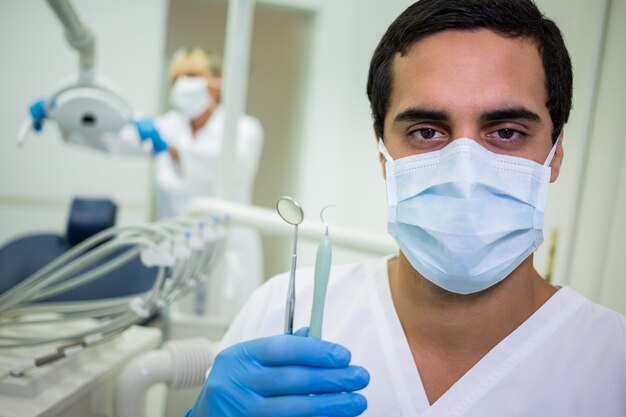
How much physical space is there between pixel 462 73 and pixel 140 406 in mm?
914

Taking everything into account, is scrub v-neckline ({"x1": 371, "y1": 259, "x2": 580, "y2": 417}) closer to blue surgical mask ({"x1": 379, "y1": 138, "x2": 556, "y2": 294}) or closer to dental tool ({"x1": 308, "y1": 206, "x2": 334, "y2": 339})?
blue surgical mask ({"x1": 379, "y1": 138, "x2": 556, "y2": 294})

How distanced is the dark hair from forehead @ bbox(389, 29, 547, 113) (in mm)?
14

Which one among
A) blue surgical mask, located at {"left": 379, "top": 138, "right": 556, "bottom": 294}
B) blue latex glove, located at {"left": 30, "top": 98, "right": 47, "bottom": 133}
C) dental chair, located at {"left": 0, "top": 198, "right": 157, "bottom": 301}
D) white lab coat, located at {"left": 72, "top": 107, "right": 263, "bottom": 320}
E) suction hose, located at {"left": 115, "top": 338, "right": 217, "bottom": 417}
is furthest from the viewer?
white lab coat, located at {"left": 72, "top": 107, "right": 263, "bottom": 320}

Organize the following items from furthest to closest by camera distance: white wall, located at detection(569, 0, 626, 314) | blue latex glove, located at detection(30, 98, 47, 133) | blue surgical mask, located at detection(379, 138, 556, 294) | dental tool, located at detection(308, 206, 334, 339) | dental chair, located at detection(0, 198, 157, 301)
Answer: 1. dental chair, located at detection(0, 198, 157, 301)
2. blue latex glove, located at detection(30, 98, 47, 133)
3. white wall, located at detection(569, 0, 626, 314)
4. blue surgical mask, located at detection(379, 138, 556, 294)
5. dental tool, located at detection(308, 206, 334, 339)

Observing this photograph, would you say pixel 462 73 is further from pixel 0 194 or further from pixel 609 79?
pixel 0 194

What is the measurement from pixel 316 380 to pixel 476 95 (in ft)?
1.53

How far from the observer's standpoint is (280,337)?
0.63 metres

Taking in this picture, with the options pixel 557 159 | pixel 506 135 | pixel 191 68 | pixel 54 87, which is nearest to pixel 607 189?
pixel 557 159

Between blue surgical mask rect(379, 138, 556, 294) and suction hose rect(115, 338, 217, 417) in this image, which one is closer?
blue surgical mask rect(379, 138, 556, 294)

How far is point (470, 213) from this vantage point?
731mm

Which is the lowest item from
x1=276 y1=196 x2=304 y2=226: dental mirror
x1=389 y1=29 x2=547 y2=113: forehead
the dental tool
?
the dental tool

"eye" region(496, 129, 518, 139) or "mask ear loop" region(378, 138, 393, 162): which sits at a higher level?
"eye" region(496, 129, 518, 139)

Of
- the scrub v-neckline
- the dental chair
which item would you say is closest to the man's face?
the scrub v-neckline

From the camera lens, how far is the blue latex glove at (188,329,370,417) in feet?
2.01
